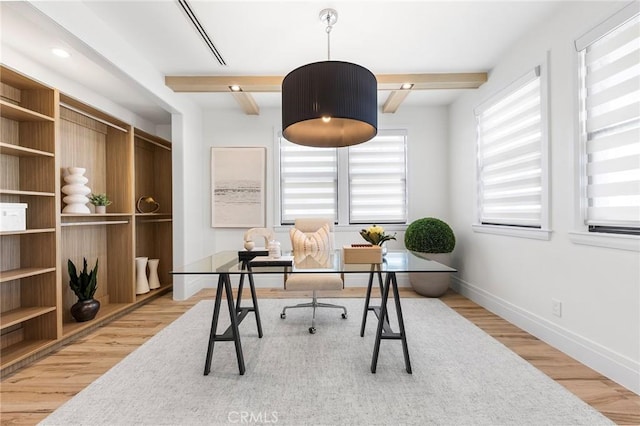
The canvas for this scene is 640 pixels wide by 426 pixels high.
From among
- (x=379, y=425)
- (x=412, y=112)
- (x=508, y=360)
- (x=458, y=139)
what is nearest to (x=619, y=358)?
(x=508, y=360)

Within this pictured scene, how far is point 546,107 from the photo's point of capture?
246 centimetres

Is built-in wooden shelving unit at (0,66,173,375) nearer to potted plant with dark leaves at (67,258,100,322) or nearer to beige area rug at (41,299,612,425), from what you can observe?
potted plant with dark leaves at (67,258,100,322)

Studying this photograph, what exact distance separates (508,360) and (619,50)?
7.21 ft

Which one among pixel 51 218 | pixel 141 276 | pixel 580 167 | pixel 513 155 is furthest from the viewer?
pixel 141 276

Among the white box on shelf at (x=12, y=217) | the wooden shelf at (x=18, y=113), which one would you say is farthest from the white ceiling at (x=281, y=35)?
the white box on shelf at (x=12, y=217)

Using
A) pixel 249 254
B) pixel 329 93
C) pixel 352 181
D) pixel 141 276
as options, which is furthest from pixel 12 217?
pixel 352 181

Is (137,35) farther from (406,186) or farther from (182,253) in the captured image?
(406,186)

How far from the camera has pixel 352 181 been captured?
4430 millimetres

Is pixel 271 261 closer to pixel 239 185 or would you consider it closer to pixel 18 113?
pixel 18 113

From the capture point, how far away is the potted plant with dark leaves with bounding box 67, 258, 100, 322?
2785 mm

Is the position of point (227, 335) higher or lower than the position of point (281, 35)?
lower

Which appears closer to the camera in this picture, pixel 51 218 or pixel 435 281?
pixel 51 218

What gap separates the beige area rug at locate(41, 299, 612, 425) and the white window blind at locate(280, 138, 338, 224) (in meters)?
2.09

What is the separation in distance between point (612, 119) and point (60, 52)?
4.17 m
